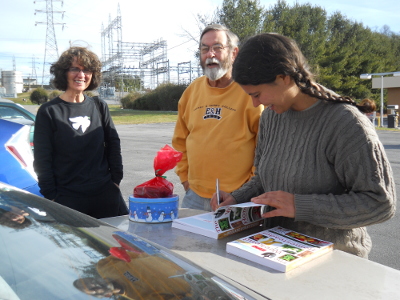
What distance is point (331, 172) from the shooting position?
181 centimetres

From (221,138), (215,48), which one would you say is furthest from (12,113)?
(221,138)

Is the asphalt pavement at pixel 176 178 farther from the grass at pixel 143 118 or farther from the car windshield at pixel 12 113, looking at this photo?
the grass at pixel 143 118

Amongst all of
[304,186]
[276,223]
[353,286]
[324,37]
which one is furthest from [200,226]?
[324,37]

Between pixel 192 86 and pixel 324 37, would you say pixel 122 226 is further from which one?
pixel 324 37

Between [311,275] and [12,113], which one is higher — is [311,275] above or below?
below

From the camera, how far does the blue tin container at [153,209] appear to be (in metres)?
2.11

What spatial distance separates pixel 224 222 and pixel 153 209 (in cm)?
39

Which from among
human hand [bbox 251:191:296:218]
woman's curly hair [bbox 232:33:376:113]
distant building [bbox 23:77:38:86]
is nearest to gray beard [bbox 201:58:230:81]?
woman's curly hair [bbox 232:33:376:113]

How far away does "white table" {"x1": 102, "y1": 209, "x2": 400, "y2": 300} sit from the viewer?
4.41ft

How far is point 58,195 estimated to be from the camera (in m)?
2.78

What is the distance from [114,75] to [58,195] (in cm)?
5995

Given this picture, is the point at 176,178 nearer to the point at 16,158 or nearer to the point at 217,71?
the point at 16,158

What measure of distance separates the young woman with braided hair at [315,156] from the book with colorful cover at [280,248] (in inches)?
3.4

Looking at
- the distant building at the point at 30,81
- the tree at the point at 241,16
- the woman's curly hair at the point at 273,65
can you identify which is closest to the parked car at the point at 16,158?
the woman's curly hair at the point at 273,65
